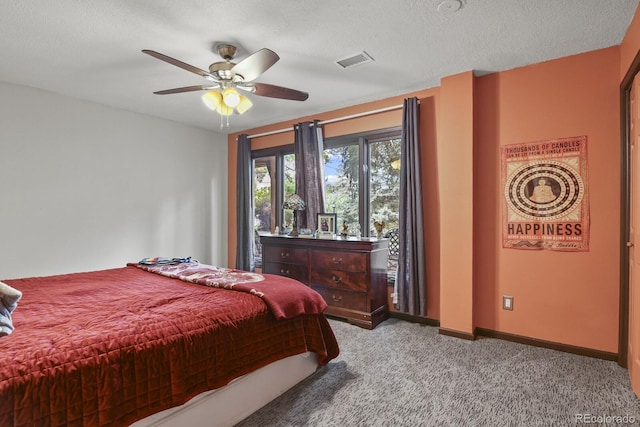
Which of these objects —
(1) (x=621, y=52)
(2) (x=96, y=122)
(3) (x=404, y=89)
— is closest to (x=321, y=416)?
(3) (x=404, y=89)

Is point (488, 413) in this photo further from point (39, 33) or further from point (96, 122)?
point (96, 122)

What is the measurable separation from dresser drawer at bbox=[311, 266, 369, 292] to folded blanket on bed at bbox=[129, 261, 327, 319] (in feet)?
3.52

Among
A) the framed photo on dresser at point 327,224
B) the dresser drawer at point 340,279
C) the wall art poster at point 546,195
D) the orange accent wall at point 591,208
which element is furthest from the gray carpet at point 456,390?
the framed photo on dresser at point 327,224

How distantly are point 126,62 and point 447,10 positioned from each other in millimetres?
2573

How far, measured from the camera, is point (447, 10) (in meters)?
2.11

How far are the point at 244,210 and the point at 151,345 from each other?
11.7 ft

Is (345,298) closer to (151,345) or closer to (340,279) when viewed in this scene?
(340,279)

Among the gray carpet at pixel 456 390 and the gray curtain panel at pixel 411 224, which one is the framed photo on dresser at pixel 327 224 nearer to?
the gray curtain panel at pixel 411 224

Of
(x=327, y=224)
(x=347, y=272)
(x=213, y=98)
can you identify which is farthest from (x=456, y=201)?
(x=213, y=98)

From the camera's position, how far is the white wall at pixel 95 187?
332 centimetres

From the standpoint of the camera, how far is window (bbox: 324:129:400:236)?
3.80 m

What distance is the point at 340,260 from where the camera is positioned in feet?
11.5

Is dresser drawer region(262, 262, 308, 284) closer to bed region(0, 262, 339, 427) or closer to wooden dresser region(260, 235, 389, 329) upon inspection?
wooden dresser region(260, 235, 389, 329)

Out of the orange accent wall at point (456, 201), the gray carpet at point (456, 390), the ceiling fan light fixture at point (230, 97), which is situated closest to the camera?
the gray carpet at point (456, 390)
